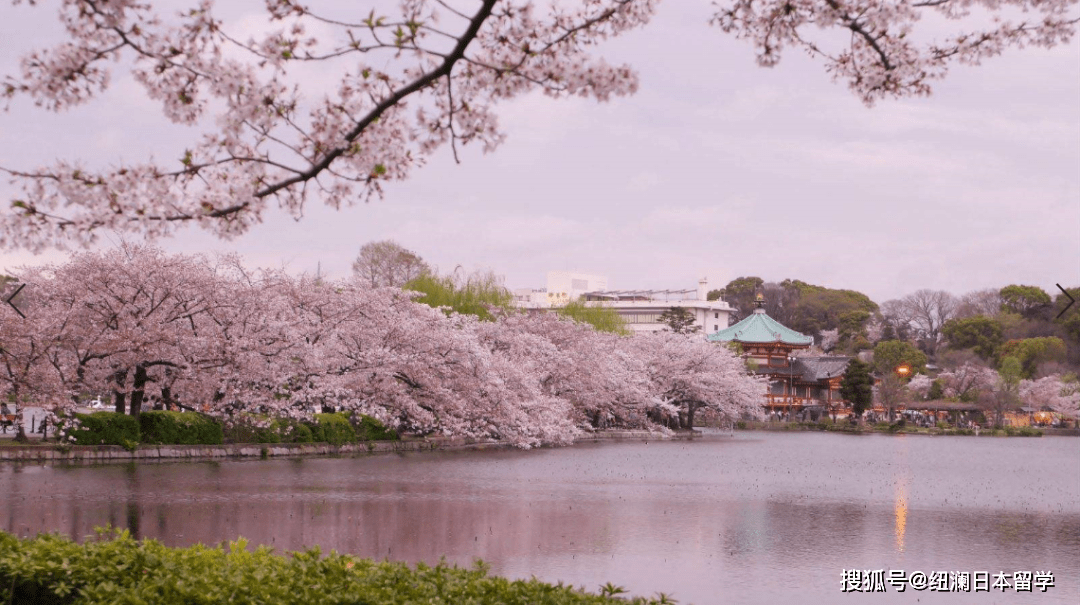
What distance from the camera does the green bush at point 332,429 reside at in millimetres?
26047

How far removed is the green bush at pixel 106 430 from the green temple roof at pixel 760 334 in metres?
51.1

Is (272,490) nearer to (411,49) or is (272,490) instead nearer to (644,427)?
(411,49)

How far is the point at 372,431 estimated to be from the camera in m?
28.5

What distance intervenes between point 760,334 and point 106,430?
5559 centimetres

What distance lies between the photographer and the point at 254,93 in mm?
5227

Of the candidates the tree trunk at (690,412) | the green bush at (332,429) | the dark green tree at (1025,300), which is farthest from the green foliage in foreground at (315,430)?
the dark green tree at (1025,300)

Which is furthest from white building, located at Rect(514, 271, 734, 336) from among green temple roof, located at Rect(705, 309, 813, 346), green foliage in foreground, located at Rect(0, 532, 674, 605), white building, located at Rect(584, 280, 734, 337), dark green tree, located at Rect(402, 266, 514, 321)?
green foliage in foreground, located at Rect(0, 532, 674, 605)

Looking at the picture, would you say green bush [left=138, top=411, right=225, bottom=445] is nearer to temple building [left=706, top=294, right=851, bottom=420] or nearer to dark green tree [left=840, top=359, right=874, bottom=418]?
dark green tree [left=840, top=359, right=874, bottom=418]

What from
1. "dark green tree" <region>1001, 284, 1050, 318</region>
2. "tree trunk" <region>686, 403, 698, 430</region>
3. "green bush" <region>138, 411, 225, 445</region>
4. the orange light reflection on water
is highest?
"dark green tree" <region>1001, 284, 1050, 318</region>

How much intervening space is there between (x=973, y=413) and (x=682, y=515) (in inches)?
2376

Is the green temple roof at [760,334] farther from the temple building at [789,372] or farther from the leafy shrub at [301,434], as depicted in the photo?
the leafy shrub at [301,434]

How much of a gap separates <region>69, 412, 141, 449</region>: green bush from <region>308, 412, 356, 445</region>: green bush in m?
4.92

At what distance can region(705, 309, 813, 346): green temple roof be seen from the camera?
69500 millimetres

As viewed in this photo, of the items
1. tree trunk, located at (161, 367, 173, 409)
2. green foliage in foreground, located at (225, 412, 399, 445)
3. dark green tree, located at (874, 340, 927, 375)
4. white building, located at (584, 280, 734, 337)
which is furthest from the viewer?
white building, located at (584, 280, 734, 337)
